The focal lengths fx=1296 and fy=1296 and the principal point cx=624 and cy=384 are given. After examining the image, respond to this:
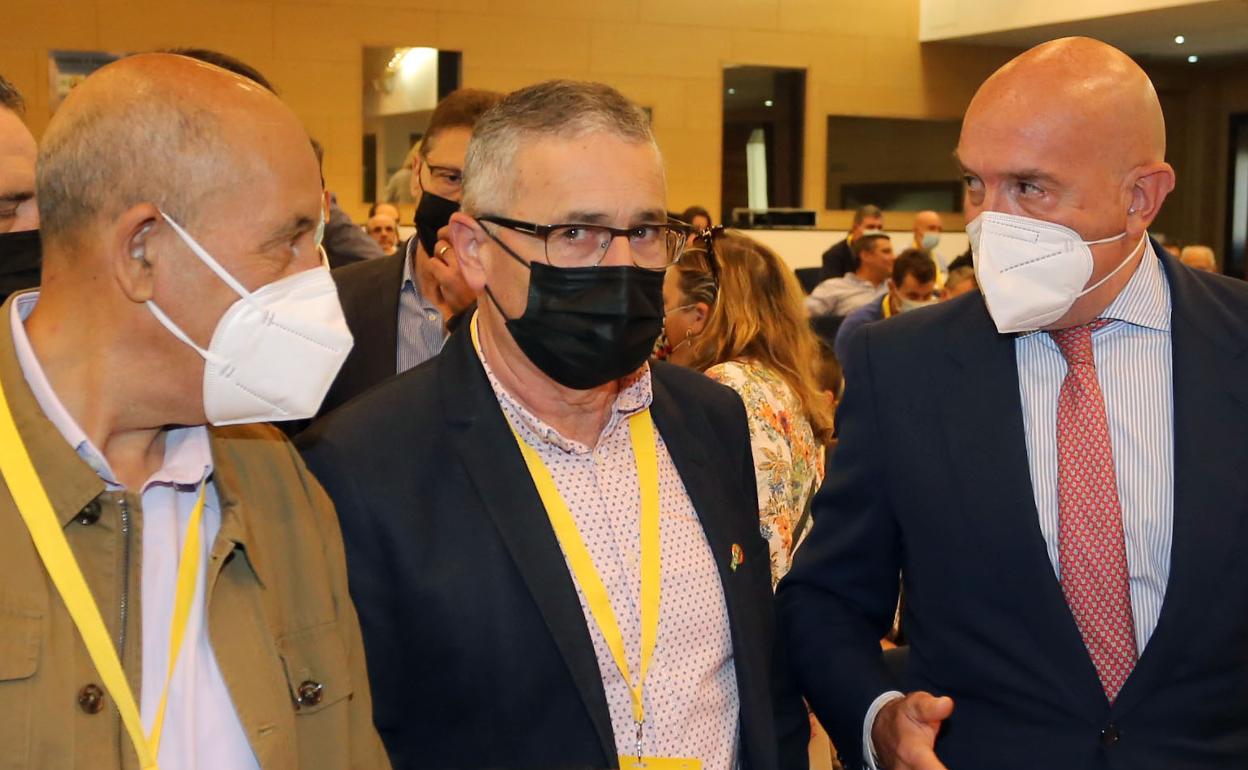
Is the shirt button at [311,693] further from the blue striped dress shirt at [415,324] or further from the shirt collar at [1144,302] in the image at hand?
the blue striped dress shirt at [415,324]

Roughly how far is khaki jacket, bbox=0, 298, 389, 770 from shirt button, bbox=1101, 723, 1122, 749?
1.19 metres

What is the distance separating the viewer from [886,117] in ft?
52.1

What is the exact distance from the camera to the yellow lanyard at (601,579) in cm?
196

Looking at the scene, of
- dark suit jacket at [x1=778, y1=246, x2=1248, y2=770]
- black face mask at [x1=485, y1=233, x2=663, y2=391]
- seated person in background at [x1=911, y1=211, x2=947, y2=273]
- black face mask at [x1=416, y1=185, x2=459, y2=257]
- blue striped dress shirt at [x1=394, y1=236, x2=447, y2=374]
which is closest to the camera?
black face mask at [x1=485, y1=233, x2=663, y2=391]

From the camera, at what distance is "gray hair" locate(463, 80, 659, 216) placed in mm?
2043

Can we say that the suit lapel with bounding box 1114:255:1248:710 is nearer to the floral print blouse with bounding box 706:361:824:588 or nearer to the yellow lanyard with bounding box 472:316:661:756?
the yellow lanyard with bounding box 472:316:661:756

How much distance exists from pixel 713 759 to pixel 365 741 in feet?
1.93

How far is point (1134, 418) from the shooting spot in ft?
7.40

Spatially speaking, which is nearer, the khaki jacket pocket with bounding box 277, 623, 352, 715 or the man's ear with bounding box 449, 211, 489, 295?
the khaki jacket pocket with bounding box 277, 623, 352, 715

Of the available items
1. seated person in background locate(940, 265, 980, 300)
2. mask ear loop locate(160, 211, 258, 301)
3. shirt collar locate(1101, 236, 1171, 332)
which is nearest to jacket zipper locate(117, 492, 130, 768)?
mask ear loop locate(160, 211, 258, 301)

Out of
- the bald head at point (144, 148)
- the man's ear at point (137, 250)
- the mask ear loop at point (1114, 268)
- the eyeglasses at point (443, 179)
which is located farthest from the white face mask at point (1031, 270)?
the eyeglasses at point (443, 179)

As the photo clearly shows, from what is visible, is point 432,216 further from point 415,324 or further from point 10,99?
point 10,99

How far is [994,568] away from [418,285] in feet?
6.25

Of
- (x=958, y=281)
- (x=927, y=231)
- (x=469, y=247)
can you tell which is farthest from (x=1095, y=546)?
(x=927, y=231)
